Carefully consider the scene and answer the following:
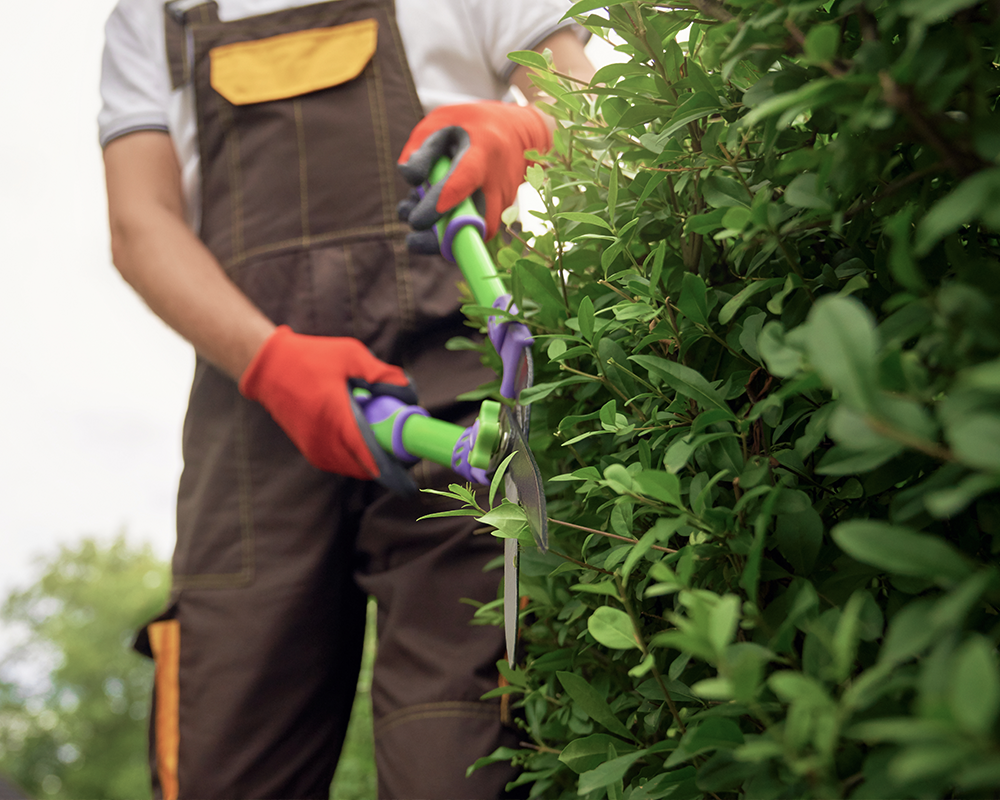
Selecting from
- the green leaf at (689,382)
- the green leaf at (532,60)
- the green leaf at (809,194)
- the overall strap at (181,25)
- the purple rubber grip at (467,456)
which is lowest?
the purple rubber grip at (467,456)

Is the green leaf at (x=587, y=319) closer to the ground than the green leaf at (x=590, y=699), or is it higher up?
higher up

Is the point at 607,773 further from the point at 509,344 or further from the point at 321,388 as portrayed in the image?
the point at 321,388

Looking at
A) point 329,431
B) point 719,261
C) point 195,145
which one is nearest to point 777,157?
point 719,261

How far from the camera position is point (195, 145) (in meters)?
1.27

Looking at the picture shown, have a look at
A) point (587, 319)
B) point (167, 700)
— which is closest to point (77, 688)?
point (167, 700)

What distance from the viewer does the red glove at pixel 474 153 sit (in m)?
0.95

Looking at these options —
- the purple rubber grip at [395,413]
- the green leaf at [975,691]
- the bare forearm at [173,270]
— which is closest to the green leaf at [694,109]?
the green leaf at [975,691]

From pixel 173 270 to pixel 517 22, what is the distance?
28.7 inches

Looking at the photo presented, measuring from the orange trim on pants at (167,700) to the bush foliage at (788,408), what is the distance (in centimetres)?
69

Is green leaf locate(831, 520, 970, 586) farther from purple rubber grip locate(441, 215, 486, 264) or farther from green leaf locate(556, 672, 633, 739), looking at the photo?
purple rubber grip locate(441, 215, 486, 264)

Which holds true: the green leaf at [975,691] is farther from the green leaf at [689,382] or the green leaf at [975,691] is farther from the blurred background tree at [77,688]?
the blurred background tree at [77,688]

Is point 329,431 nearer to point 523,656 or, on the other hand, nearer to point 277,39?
point 523,656

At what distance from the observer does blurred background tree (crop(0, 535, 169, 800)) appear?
7285 mm

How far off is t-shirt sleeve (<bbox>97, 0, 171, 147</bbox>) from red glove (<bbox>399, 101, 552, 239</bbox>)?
557 millimetres
